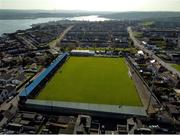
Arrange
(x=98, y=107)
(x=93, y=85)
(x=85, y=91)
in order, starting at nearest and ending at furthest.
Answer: (x=98, y=107) < (x=85, y=91) < (x=93, y=85)

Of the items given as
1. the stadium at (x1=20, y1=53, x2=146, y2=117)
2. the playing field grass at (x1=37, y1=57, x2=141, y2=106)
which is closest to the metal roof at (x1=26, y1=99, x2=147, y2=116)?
the stadium at (x1=20, y1=53, x2=146, y2=117)

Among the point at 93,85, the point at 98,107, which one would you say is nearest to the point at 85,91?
the point at 93,85

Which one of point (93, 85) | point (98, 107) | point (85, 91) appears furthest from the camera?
point (93, 85)

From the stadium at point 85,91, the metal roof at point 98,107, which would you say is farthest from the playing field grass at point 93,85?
the metal roof at point 98,107

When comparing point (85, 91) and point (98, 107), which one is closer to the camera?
point (98, 107)

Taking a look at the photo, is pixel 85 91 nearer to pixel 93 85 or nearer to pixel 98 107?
pixel 93 85

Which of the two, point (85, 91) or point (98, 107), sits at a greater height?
point (98, 107)

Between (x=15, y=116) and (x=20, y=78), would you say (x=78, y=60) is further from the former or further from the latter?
(x=15, y=116)

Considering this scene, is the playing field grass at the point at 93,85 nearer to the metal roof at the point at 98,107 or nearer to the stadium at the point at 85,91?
the stadium at the point at 85,91
